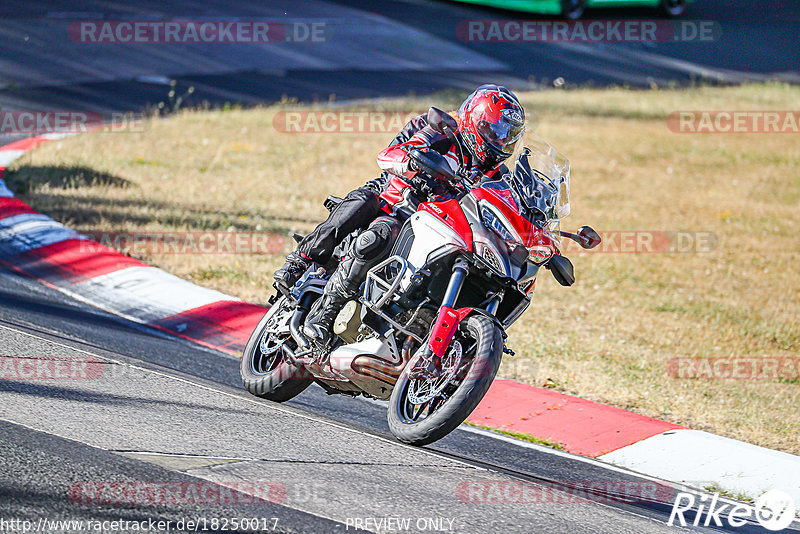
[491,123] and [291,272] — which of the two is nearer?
[491,123]

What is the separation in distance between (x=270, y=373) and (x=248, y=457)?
4.42ft

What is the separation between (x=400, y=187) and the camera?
6344mm

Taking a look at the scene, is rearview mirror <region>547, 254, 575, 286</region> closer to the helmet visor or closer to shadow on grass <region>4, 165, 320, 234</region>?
the helmet visor

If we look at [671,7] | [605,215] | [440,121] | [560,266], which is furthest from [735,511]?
[671,7]

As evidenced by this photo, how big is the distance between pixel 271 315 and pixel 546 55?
18.7 metres

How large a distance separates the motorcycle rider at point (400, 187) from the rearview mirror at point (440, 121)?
0.52 ft

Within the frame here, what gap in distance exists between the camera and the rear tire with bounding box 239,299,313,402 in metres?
6.53

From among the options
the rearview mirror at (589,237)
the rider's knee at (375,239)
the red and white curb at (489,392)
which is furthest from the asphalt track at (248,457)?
the rearview mirror at (589,237)

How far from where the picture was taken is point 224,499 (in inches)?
183

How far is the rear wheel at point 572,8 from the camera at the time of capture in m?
24.8

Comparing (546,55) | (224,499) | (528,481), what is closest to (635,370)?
(528,481)

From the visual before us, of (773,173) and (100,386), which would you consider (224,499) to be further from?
(773,173)

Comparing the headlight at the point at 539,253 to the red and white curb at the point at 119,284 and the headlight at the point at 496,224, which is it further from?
the red and white curb at the point at 119,284

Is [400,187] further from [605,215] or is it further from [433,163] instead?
[605,215]
